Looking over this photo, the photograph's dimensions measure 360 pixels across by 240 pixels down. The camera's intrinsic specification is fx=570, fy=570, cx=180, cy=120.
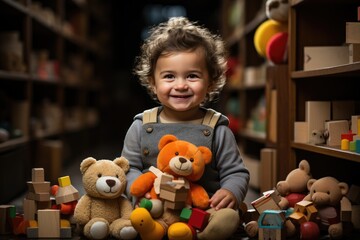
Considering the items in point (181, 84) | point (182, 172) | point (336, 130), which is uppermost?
point (181, 84)

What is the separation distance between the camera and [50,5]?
4.48 m

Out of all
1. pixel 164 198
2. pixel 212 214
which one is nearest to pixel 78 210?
pixel 164 198

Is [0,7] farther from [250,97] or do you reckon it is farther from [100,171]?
[250,97]

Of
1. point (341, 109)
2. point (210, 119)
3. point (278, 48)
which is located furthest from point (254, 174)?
point (210, 119)

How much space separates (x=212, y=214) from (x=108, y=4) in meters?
6.71

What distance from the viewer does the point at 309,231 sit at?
1747 mm

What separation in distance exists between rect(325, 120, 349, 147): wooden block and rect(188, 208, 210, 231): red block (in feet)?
2.43

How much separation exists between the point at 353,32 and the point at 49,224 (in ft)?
3.95

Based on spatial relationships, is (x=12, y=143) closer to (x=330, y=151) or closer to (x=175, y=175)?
(x=175, y=175)

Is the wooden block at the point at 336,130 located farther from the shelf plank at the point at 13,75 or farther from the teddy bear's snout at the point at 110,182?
the shelf plank at the point at 13,75

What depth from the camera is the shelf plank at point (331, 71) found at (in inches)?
73.3

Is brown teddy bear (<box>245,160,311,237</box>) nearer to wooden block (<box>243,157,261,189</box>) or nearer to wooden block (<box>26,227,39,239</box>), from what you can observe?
wooden block (<box>26,227,39,239</box>)

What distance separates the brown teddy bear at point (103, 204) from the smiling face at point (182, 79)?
0.31 metres

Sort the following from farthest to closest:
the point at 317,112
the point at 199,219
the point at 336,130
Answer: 1. the point at 317,112
2. the point at 336,130
3. the point at 199,219
